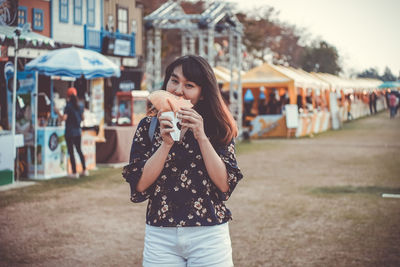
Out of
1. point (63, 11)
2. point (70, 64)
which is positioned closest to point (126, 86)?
point (63, 11)

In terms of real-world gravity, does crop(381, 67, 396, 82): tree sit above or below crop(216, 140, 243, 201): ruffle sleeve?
above

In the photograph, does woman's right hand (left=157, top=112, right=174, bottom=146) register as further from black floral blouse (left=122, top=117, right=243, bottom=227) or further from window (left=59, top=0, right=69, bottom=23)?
window (left=59, top=0, right=69, bottom=23)

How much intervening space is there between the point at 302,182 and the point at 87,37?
12.0m

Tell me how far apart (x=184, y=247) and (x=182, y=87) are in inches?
27.6

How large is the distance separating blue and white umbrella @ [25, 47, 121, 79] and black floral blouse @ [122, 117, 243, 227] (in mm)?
9173

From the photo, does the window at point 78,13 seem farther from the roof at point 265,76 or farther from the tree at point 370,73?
the tree at point 370,73

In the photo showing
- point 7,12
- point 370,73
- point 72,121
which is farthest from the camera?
point 370,73

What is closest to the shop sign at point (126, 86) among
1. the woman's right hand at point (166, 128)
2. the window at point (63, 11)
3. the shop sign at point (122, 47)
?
the shop sign at point (122, 47)

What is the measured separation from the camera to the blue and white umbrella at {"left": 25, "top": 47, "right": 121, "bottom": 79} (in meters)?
11.3

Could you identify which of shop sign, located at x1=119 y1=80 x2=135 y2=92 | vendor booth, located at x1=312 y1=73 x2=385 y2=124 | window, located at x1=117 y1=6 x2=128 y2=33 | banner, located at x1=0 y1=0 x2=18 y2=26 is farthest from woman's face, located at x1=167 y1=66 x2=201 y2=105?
vendor booth, located at x1=312 y1=73 x2=385 y2=124

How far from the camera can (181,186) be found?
253 centimetres

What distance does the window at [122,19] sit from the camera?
79.6ft

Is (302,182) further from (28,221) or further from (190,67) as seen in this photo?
(190,67)

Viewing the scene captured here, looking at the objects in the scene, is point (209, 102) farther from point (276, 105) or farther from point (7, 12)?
point (276, 105)
